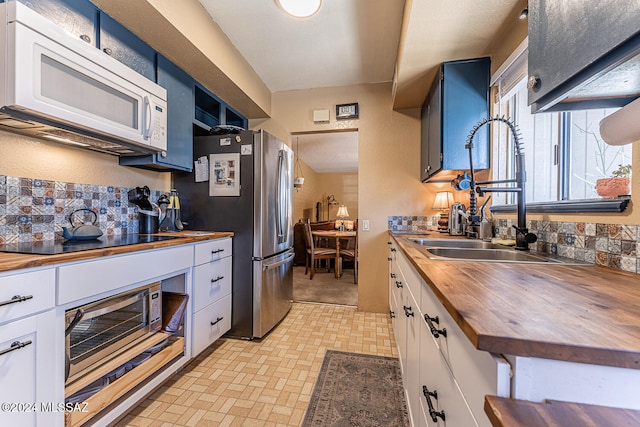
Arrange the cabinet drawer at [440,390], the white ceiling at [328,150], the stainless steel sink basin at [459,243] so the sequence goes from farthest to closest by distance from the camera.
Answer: the white ceiling at [328,150], the stainless steel sink basin at [459,243], the cabinet drawer at [440,390]

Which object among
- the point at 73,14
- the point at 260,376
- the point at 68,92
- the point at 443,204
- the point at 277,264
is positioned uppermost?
the point at 73,14

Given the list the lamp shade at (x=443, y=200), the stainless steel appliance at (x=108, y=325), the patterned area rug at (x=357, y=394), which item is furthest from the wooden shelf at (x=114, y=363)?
the lamp shade at (x=443, y=200)

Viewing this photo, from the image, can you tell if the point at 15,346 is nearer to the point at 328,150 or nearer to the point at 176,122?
the point at 176,122

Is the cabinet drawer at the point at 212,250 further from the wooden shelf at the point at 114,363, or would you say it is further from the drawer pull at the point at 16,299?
the drawer pull at the point at 16,299

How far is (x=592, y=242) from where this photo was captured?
93cm

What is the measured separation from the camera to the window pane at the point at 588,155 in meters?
1.05

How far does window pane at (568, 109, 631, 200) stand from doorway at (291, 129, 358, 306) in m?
1.92

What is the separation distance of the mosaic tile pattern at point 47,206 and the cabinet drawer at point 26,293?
648 millimetres

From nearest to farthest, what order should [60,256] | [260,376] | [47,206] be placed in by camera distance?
[60,256] < [47,206] < [260,376]

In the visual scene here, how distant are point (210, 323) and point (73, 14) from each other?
1941mm

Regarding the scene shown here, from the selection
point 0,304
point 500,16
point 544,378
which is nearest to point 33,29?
point 0,304

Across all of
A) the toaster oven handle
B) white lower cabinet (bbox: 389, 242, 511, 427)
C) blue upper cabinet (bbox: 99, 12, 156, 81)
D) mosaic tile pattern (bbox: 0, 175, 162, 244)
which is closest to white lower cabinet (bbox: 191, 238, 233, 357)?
the toaster oven handle

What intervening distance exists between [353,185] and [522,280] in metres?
7.71

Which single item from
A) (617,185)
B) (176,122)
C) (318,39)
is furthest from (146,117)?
(617,185)
